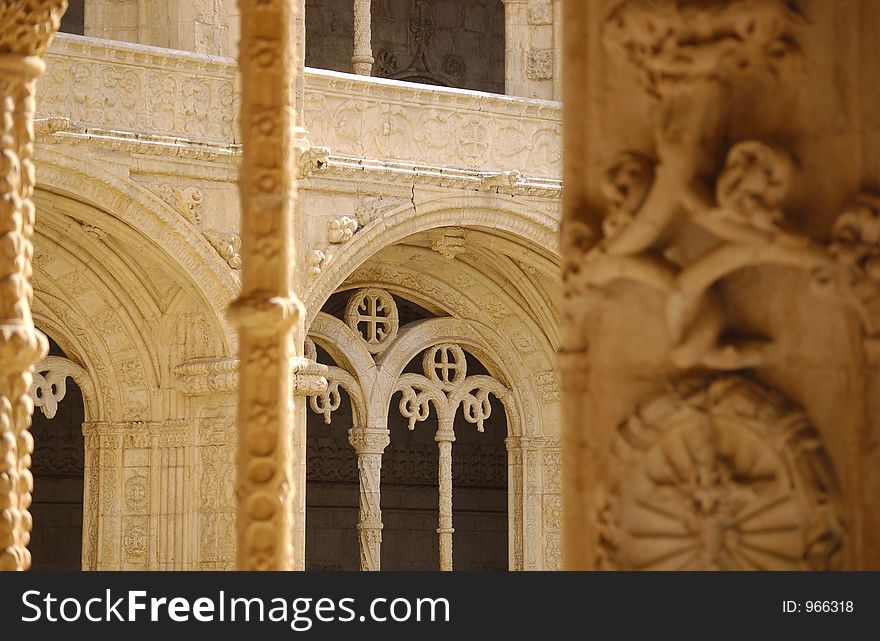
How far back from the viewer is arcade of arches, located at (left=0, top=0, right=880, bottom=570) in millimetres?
1981

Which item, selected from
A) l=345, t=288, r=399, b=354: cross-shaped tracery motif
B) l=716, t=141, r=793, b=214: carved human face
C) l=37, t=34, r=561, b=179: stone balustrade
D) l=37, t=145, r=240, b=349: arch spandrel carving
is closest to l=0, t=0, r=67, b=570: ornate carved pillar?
l=716, t=141, r=793, b=214: carved human face

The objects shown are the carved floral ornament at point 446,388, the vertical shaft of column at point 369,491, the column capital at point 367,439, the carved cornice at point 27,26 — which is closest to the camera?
the carved cornice at point 27,26

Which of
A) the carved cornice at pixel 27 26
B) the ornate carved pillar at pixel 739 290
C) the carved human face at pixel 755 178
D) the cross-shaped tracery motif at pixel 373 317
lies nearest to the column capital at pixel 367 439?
the cross-shaped tracery motif at pixel 373 317

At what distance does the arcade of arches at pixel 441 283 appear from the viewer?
78.0 inches

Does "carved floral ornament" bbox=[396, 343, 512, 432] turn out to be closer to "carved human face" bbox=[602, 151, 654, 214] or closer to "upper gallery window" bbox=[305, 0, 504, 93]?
"upper gallery window" bbox=[305, 0, 504, 93]

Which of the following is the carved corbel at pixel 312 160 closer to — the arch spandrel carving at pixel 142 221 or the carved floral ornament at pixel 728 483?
the arch spandrel carving at pixel 142 221

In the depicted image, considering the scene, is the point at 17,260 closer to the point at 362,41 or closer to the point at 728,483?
the point at 728,483

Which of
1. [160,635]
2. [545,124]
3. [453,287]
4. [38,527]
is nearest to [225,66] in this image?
[545,124]

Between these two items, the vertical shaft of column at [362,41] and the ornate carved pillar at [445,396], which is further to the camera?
the ornate carved pillar at [445,396]

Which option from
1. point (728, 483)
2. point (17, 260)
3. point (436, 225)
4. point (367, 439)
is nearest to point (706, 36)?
point (728, 483)

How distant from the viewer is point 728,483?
6.51 feet

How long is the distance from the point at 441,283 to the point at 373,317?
0.66 meters

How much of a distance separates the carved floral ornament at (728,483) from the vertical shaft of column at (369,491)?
10.7m

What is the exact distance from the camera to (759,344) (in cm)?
199
